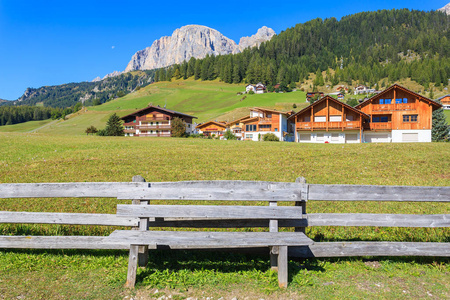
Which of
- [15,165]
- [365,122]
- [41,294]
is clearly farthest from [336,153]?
[365,122]

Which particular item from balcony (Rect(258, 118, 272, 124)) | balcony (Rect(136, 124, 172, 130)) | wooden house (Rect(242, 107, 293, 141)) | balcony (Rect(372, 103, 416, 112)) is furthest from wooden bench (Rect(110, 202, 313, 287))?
balcony (Rect(136, 124, 172, 130))

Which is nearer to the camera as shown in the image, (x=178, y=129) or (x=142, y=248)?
(x=142, y=248)

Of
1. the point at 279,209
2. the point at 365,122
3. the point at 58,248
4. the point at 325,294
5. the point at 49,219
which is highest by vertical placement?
the point at 365,122

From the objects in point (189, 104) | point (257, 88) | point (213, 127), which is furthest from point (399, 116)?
point (257, 88)

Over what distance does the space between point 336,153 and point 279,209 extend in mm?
18831

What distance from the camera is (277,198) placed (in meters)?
5.36

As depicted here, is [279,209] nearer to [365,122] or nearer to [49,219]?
[49,219]

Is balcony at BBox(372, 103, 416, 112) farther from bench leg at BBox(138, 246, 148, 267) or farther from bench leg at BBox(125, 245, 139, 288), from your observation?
bench leg at BBox(125, 245, 139, 288)

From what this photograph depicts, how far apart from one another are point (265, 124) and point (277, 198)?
78802 mm

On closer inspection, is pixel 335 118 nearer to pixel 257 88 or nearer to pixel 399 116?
pixel 399 116

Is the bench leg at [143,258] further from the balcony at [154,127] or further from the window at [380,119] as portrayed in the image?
the balcony at [154,127]

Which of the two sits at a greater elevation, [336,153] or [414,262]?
[336,153]

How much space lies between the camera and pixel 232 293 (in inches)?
194

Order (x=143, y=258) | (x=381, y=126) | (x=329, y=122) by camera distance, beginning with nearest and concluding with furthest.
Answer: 1. (x=143, y=258)
2. (x=329, y=122)
3. (x=381, y=126)
